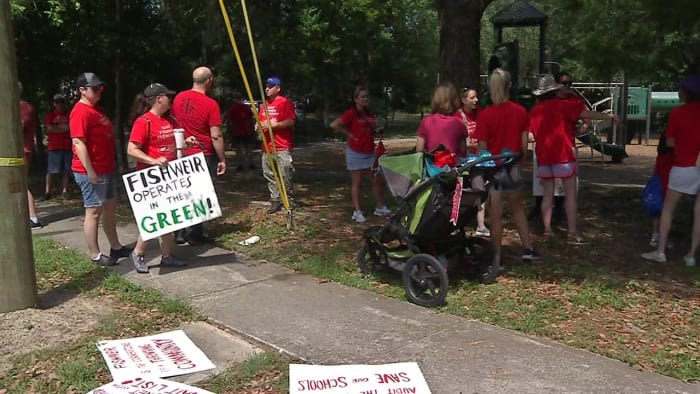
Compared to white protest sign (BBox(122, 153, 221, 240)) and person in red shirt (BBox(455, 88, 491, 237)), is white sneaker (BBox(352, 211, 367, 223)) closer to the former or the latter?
person in red shirt (BBox(455, 88, 491, 237))

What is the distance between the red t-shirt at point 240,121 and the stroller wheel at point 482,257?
8731mm

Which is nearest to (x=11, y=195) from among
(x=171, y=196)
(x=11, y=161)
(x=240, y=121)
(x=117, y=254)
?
(x=11, y=161)

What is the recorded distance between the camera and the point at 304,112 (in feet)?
115

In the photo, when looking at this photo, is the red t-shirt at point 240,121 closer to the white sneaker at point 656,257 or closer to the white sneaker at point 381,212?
the white sneaker at point 381,212

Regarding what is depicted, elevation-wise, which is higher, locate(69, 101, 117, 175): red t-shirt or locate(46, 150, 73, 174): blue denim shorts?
locate(69, 101, 117, 175): red t-shirt

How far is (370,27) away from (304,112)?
7.73m

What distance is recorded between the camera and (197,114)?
7.15 m

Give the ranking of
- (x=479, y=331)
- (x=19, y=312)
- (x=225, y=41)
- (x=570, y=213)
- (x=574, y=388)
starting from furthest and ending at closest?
(x=225, y=41) → (x=570, y=213) → (x=19, y=312) → (x=479, y=331) → (x=574, y=388)

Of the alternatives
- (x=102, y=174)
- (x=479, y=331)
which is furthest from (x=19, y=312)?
(x=479, y=331)

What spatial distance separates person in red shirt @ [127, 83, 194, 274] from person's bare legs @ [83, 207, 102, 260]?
1.24 feet

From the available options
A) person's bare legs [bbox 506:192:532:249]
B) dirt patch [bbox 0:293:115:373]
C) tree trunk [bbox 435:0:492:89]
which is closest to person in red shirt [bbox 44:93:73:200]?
dirt patch [bbox 0:293:115:373]

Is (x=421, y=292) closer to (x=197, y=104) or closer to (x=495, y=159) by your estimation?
(x=495, y=159)

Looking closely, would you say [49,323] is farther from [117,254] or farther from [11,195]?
[117,254]

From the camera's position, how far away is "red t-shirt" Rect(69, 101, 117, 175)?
5.91 meters
